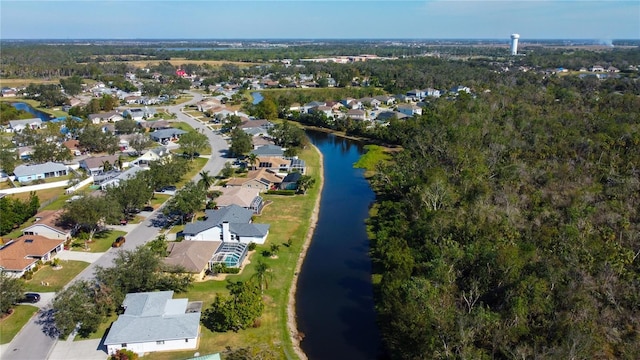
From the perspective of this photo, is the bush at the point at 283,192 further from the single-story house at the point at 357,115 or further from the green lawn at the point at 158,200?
the single-story house at the point at 357,115

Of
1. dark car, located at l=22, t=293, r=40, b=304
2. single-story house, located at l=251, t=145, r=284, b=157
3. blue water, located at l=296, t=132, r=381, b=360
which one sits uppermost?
single-story house, located at l=251, t=145, r=284, b=157

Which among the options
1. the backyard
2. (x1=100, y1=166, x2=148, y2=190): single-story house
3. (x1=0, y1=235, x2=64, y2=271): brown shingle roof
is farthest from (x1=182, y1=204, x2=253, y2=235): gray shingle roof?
(x1=100, y1=166, x2=148, y2=190): single-story house

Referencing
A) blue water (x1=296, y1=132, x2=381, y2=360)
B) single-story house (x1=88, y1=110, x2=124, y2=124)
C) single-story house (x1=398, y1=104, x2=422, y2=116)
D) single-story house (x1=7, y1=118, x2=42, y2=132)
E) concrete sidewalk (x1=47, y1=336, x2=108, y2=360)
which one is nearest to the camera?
concrete sidewalk (x1=47, y1=336, x2=108, y2=360)

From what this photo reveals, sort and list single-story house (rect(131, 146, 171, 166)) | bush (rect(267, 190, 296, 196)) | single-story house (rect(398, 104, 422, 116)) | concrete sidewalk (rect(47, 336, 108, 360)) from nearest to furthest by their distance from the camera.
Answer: concrete sidewalk (rect(47, 336, 108, 360))
bush (rect(267, 190, 296, 196))
single-story house (rect(131, 146, 171, 166))
single-story house (rect(398, 104, 422, 116))

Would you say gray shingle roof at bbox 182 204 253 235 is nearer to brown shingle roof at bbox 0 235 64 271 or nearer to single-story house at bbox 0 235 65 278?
single-story house at bbox 0 235 65 278

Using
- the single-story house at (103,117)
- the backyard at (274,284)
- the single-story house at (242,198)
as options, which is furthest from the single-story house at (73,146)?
the backyard at (274,284)

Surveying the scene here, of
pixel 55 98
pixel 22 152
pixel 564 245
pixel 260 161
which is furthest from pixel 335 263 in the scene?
pixel 55 98

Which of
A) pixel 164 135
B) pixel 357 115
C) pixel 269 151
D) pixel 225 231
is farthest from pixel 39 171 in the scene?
pixel 357 115

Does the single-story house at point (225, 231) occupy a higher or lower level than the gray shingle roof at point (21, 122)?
lower
